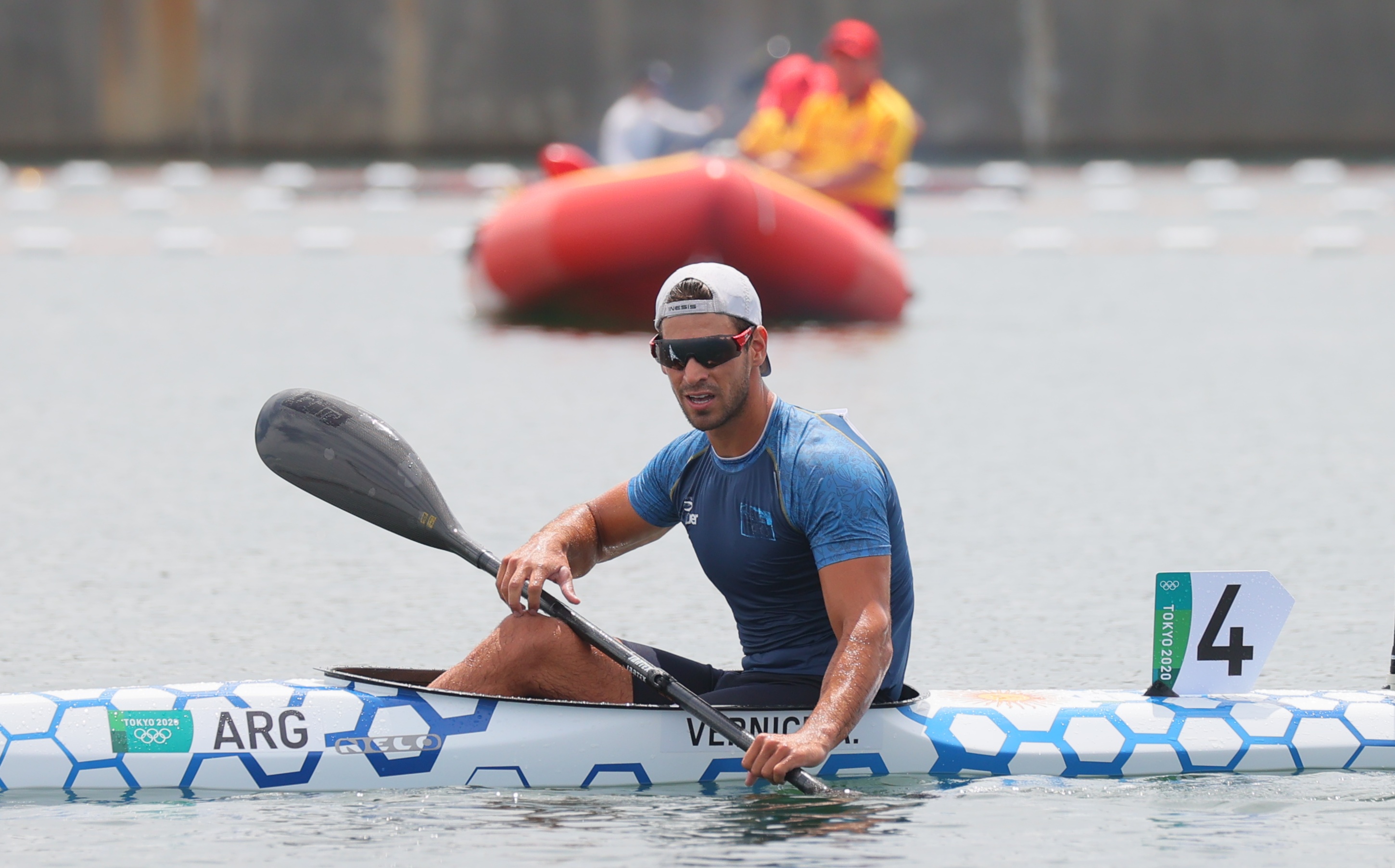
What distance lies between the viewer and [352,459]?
5531 millimetres

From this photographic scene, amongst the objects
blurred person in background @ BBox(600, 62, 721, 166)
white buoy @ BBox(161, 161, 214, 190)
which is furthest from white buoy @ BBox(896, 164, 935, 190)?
white buoy @ BBox(161, 161, 214, 190)

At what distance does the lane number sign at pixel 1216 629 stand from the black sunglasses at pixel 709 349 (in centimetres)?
118

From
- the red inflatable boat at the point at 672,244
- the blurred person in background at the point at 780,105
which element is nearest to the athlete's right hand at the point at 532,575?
the red inflatable boat at the point at 672,244

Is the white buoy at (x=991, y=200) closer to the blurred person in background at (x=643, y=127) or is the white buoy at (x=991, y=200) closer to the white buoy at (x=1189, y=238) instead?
the white buoy at (x=1189, y=238)

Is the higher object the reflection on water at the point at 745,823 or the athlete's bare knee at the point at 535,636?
the athlete's bare knee at the point at 535,636

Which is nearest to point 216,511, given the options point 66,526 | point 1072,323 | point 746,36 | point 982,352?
point 66,526

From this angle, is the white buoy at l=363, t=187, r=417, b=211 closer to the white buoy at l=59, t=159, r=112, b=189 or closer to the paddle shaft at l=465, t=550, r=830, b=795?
the white buoy at l=59, t=159, r=112, b=189

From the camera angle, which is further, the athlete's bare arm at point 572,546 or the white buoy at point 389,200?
the white buoy at point 389,200

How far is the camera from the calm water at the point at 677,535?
15.6ft

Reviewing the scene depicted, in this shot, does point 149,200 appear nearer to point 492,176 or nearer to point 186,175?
point 186,175

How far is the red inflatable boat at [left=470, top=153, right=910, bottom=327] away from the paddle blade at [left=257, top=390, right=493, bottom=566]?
7.62m

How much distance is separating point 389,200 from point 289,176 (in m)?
3.12

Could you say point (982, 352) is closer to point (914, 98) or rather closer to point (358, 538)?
point (358, 538)

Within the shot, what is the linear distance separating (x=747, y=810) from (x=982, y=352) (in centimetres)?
845
